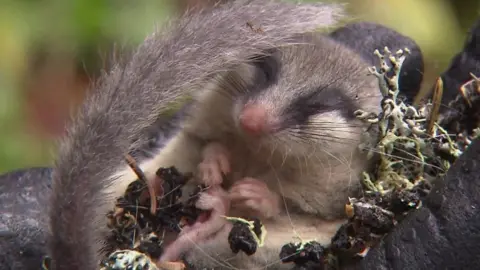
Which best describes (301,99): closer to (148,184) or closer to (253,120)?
(253,120)

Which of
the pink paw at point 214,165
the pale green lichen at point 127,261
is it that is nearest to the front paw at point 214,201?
the pink paw at point 214,165

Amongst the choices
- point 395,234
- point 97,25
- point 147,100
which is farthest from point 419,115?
point 97,25

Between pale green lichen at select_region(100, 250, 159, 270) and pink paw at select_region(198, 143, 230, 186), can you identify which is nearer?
pale green lichen at select_region(100, 250, 159, 270)

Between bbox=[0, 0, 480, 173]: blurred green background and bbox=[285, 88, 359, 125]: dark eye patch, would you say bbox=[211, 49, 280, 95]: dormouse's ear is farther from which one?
bbox=[0, 0, 480, 173]: blurred green background

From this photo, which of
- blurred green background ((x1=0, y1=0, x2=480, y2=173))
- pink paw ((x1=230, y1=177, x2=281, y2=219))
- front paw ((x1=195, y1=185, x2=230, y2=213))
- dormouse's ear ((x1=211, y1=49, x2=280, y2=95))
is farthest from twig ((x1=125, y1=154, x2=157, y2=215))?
blurred green background ((x1=0, y1=0, x2=480, y2=173))

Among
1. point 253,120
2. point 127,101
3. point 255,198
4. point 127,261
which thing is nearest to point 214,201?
point 255,198

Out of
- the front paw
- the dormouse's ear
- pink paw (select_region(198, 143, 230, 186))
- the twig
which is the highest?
the dormouse's ear

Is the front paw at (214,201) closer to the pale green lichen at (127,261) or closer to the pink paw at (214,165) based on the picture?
the pink paw at (214,165)

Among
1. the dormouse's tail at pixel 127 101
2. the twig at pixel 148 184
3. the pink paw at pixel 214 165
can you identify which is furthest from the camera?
the pink paw at pixel 214 165
